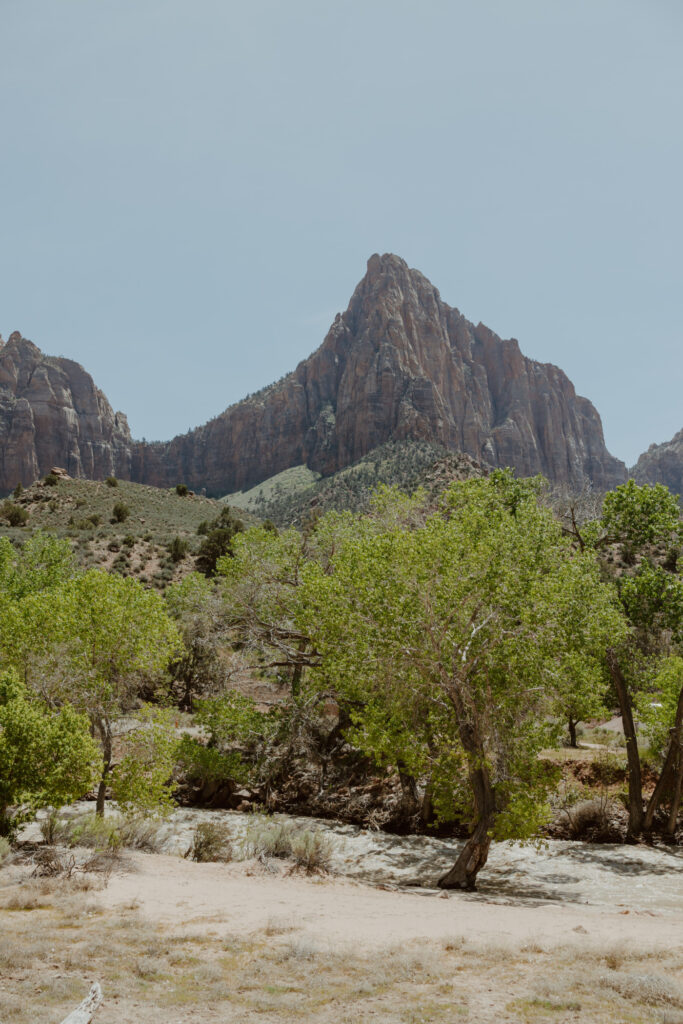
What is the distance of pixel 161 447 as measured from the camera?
561 ft

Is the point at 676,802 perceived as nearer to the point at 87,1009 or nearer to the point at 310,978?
the point at 310,978

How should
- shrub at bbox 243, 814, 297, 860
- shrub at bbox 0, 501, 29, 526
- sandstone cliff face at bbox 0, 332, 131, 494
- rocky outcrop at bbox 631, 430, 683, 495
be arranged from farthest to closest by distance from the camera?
rocky outcrop at bbox 631, 430, 683, 495
sandstone cliff face at bbox 0, 332, 131, 494
shrub at bbox 0, 501, 29, 526
shrub at bbox 243, 814, 297, 860

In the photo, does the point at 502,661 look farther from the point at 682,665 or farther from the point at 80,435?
the point at 80,435

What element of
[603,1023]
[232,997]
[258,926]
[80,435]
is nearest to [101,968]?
[232,997]

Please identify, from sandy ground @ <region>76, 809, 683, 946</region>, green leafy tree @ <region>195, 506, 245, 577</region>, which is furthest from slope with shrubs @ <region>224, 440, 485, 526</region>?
sandy ground @ <region>76, 809, 683, 946</region>

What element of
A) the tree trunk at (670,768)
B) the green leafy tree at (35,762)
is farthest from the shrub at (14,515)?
the tree trunk at (670,768)

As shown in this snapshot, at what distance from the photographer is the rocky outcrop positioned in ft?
530

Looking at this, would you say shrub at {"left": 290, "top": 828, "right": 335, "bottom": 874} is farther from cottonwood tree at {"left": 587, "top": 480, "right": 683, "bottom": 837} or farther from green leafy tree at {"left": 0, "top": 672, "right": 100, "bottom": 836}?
cottonwood tree at {"left": 587, "top": 480, "right": 683, "bottom": 837}

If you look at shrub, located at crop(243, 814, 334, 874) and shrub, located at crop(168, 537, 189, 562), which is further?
shrub, located at crop(168, 537, 189, 562)

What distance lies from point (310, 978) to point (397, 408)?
12851cm

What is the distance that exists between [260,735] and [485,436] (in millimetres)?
149458

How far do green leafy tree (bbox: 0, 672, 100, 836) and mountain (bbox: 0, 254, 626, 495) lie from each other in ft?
352

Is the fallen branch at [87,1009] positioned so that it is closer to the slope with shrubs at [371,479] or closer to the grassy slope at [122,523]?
the grassy slope at [122,523]

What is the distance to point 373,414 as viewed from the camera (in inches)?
5207
